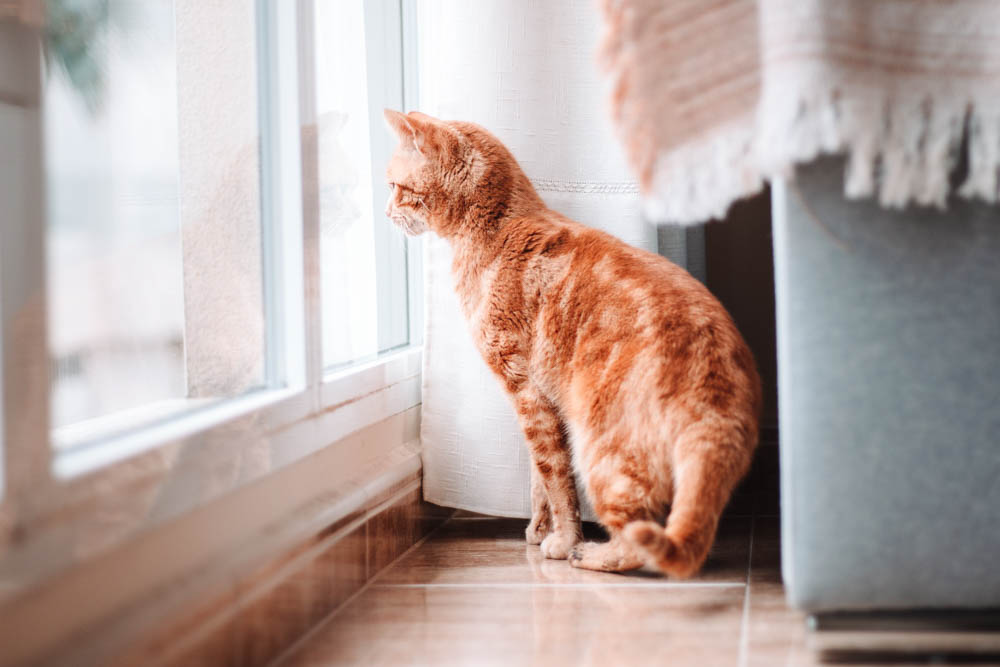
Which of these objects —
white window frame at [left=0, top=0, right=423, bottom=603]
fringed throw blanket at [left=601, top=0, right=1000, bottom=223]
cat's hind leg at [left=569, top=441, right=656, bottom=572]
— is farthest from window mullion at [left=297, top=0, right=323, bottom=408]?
fringed throw blanket at [left=601, top=0, right=1000, bottom=223]

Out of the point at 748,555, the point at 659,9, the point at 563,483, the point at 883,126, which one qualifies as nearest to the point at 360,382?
the point at 563,483

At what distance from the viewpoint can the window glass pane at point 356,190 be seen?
145cm

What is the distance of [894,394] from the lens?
37.9 inches

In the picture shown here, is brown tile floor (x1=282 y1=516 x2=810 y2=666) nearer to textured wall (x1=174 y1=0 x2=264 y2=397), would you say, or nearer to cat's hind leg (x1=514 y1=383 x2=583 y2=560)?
cat's hind leg (x1=514 y1=383 x2=583 y2=560)

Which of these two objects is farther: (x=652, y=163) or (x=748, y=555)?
(x=748, y=555)

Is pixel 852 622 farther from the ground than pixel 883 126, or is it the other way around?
pixel 883 126

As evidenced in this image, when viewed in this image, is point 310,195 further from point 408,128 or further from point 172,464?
point 172,464

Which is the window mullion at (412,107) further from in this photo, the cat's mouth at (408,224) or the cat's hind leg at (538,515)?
the cat's hind leg at (538,515)

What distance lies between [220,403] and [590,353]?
56 centimetres

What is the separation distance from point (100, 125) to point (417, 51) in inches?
33.1

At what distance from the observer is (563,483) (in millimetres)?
1552

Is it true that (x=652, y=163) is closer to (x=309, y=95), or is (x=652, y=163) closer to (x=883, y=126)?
(x=883, y=126)

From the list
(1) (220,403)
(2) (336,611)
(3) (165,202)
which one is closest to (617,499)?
(2) (336,611)

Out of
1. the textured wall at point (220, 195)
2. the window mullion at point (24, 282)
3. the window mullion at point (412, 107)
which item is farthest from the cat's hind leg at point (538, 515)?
the window mullion at point (24, 282)
